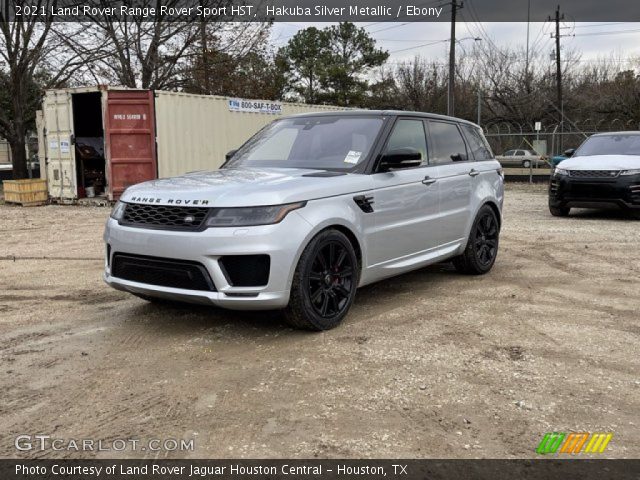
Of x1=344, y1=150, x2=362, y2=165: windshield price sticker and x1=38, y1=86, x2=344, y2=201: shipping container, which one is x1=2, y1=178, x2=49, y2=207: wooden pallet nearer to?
x1=38, y1=86, x2=344, y2=201: shipping container

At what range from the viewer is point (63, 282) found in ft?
21.5

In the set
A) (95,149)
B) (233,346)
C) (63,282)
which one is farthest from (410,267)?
(95,149)

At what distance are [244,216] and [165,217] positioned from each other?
0.60 meters

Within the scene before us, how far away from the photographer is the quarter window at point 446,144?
6.14 metres

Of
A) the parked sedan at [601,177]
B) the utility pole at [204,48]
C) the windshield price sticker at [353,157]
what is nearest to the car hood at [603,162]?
the parked sedan at [601,177]

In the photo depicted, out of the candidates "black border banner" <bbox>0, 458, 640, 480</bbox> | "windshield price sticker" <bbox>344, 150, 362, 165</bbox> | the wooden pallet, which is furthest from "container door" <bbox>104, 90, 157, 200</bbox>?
"black border banner" <bbox>0, 458, 640, 480</bbox>

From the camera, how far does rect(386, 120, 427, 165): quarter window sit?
5.47 meters

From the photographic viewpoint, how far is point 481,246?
6.89 metres

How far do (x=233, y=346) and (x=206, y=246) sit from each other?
0.77 m

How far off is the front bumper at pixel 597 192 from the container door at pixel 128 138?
9.25m

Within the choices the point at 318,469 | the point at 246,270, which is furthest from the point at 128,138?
the point at 318,469

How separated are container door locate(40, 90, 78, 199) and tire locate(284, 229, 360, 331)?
12.4m

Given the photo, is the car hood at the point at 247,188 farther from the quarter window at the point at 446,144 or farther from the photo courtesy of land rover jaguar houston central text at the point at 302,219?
the quarter window at the point at 446,144

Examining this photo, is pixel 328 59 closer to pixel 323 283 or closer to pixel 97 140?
pixel 97 140
